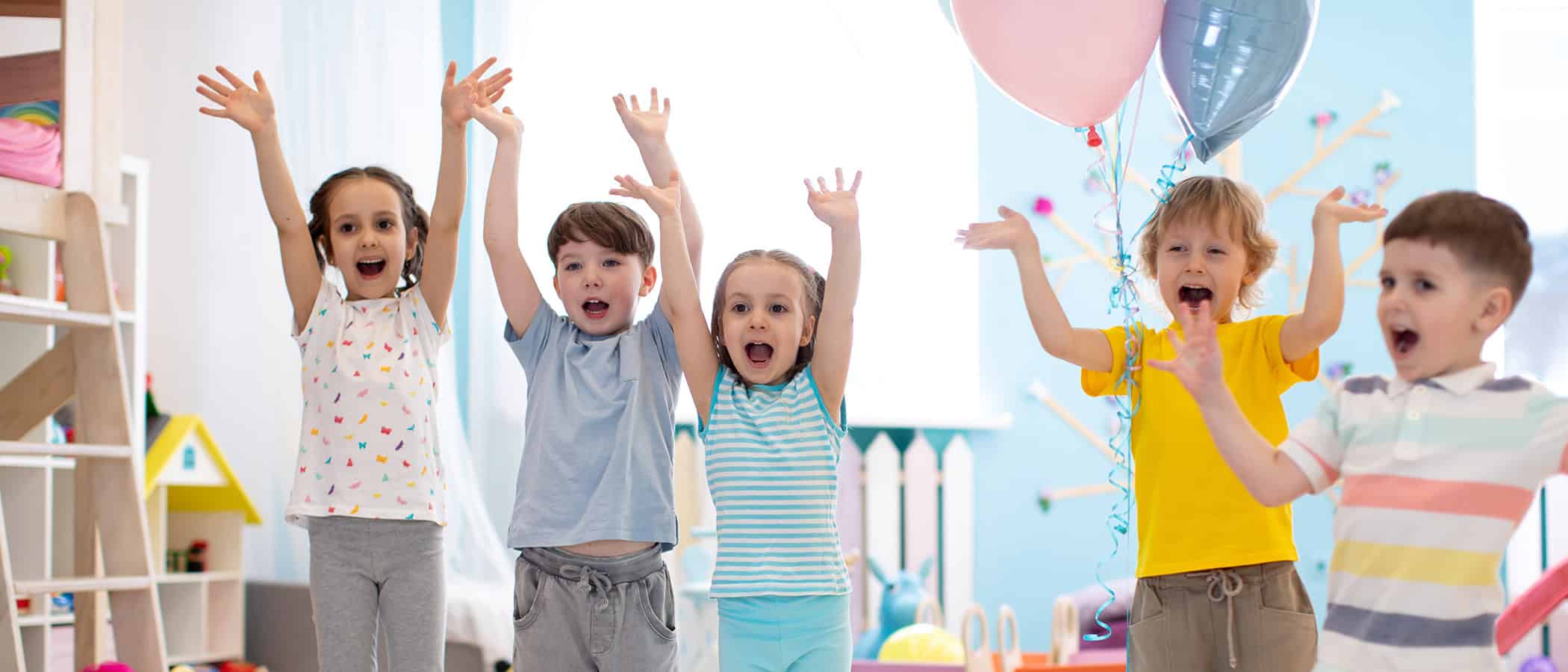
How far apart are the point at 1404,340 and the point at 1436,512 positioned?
0.17m

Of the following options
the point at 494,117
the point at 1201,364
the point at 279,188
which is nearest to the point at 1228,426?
the point at 1201,364

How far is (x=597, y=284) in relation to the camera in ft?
6.51

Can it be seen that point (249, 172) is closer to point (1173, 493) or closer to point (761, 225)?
point (761, 225)

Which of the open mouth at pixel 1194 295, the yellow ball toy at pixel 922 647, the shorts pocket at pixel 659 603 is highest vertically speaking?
the open mouth at pixel 1194 295

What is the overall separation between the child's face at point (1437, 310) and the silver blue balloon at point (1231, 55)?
Answer: 1.73 feet

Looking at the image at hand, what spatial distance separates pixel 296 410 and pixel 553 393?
2134 millimetres

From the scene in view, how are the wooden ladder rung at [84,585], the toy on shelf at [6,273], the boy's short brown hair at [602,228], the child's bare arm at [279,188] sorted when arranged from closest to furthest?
1. the boy's short brown hair at [602,228]
2. the child's bare arm at [279,188]
3. the wooden ladder rung at [84,585]
4. the toy on shelf at [6,273]

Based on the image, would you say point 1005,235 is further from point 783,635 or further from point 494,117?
point 494,117

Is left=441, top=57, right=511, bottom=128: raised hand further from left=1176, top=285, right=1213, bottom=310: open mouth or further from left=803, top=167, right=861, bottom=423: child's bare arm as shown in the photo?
left=1176, top=285, right=1213, bottom=310: open mouth

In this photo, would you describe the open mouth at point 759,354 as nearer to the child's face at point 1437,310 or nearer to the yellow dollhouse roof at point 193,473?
the child's face at point 1437,310

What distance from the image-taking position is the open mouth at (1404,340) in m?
1.34

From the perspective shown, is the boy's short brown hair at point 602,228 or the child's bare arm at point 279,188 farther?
the child's bare arm at point 279,188

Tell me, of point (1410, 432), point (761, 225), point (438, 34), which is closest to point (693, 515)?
point (761, 225)

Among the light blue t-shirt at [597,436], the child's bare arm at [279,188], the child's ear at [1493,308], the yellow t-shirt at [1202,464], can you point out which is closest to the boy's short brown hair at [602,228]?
the light blue t-shirt at [597,436]
